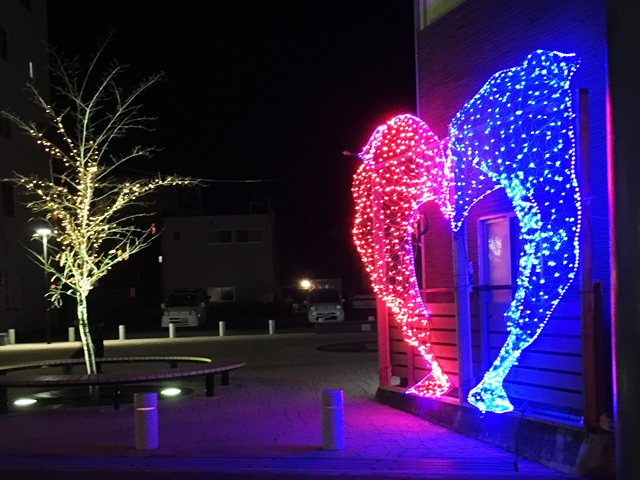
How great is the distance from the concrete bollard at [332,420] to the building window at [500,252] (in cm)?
375

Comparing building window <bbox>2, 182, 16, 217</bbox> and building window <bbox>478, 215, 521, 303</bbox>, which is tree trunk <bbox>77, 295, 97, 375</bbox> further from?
building window <bbox>2, 182, 16, 217</bbox>

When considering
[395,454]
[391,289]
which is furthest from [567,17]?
[395,454]

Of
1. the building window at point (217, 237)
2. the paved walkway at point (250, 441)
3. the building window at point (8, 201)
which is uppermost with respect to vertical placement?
the building window at point (8, 201)

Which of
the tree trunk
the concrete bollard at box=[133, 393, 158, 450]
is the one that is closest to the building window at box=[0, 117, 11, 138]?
the tree trunk

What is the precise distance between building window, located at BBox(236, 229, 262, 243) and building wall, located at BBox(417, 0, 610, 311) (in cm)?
3733

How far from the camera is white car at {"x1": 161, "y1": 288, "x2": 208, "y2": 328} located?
30891mm

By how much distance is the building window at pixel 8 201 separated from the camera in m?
33.2

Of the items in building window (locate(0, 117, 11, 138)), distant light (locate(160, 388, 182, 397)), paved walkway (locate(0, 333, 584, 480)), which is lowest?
distant light (locate(160, 388, 182, 397))

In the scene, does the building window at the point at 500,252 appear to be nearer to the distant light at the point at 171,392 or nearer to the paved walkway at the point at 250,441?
the paved walkway at the point at 250,441

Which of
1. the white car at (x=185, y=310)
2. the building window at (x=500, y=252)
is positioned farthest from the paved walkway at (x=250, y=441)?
the white car at (x=185, y=310)

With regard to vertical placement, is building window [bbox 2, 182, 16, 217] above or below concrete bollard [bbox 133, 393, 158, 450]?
above

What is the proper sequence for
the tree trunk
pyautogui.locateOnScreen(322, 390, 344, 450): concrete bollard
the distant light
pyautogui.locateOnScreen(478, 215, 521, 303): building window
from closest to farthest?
pyautogui.locateOnScreen(322, 390, 344, 450): concrete bollard < pyautogui.locateOnScreen(478, 215, 521, 303): building window < the tree trunk < the distant light

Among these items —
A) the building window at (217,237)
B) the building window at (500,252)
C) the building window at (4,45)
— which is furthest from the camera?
the building window at (217,237)

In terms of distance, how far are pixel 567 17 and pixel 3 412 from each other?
10.8 meters
